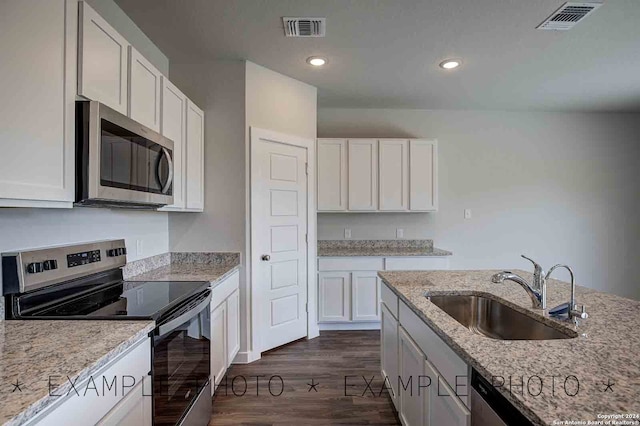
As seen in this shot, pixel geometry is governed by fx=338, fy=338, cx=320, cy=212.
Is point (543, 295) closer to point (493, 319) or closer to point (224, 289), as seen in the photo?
point (493, 319)

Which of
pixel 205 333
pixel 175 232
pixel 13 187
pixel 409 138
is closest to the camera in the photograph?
pixel 13 187

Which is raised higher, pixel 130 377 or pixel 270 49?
pixel 270 49

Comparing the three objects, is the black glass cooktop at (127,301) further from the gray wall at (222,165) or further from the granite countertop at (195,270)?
the gray wall at (222,165)

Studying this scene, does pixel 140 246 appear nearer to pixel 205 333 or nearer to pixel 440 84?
pixel 205 333

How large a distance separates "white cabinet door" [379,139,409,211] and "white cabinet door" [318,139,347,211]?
46 centimetres

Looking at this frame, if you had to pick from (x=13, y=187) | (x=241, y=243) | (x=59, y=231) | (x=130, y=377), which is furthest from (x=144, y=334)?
(x=241, y=243)

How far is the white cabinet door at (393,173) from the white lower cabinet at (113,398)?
3192 mm

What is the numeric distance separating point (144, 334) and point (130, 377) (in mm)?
153

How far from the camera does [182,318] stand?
165 centimetres

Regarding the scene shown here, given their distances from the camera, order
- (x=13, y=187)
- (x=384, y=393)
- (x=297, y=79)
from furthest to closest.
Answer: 1. (x=297, y=79)
2. (x=384, y=393)
3. (x=13, y=187)

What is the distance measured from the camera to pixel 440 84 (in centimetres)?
359

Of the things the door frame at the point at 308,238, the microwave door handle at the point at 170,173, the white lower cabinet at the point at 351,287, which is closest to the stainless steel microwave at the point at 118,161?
the microwave door handle at the point at 170,173

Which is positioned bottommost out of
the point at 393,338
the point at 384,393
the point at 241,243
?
the point at 384,393

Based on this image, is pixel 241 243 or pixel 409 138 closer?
pixel 241 243
